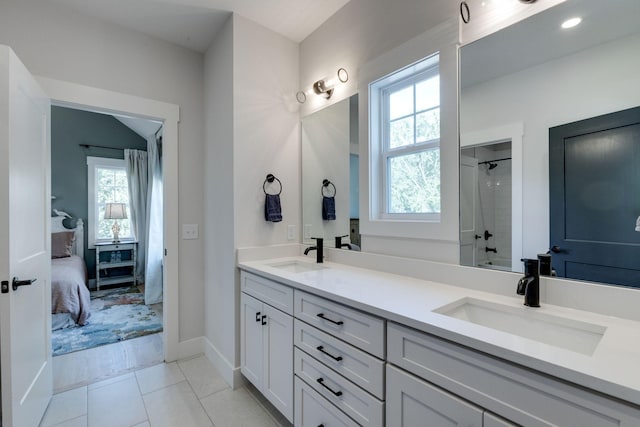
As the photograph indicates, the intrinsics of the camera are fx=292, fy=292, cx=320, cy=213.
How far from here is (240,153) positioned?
2145mm

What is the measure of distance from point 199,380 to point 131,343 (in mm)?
1074

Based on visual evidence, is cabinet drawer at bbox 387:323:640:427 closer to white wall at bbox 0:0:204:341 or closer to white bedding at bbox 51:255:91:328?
white wall at bbox 0:0:204:341

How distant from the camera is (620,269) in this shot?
3.37 feet

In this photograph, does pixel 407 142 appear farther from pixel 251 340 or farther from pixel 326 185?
pixel 251 340

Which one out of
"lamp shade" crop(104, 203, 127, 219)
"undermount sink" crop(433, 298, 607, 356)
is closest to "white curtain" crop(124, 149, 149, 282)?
"lamp shade" crop(104, 203, 127, 219)

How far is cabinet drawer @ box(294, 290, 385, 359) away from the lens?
43.9 inches

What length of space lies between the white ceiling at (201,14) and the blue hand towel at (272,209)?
4.35ft

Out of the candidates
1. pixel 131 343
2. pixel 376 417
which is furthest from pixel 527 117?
pixel 131 343

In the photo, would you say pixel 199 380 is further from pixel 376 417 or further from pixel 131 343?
pixel 376 417

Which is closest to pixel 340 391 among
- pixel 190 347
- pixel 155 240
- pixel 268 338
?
pixel 268 338

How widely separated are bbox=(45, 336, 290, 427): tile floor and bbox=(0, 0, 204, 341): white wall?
425 mm

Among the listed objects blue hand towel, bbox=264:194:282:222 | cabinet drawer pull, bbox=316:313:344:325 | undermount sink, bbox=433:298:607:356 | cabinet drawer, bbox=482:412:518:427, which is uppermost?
blue hand towel, bbox=264:194:282:222

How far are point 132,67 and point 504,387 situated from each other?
3012mm

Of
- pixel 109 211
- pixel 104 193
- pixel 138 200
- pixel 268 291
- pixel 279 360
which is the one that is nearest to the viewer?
pixel 279 360
